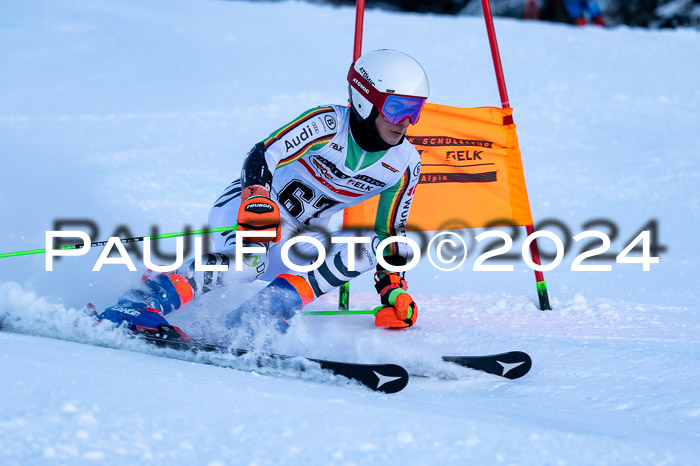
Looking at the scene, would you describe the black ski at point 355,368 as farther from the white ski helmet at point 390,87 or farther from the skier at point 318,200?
the white ski helmet at point 390,87

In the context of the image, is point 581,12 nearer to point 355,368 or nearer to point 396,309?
point 396,309

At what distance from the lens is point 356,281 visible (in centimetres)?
465

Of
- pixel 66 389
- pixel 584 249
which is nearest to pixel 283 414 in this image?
pixel 66 389

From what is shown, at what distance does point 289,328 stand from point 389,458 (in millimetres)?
1406

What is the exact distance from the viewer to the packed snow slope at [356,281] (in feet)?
6.01

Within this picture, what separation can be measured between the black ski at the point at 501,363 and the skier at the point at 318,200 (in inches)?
26.2

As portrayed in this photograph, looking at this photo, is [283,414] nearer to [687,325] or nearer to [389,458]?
[389,458]

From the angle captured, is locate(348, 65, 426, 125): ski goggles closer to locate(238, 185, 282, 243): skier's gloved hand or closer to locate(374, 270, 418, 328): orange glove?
locate(238, 185, 282, 243): skier's gloved hand

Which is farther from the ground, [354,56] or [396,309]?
[354,56]

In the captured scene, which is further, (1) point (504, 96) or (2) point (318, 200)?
(1) point (504, 96)

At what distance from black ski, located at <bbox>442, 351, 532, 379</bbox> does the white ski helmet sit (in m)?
1.00

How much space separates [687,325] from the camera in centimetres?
365

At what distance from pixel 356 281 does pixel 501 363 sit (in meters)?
1.94

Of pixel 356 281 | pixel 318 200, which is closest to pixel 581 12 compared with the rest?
pixel 356 281
